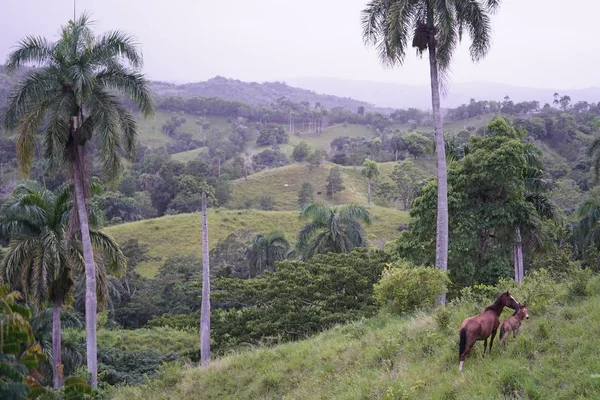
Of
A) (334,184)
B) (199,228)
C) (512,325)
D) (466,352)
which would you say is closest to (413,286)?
(512,325)

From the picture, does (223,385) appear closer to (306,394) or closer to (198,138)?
(306,394)

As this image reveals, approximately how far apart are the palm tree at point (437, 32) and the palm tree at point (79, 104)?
7010 millimetres

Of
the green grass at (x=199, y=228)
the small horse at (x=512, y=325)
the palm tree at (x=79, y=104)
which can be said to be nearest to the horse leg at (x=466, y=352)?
the small horse at (x=512, y=325)

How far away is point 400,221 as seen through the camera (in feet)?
196

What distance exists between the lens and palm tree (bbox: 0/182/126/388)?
→ 49.7 ft

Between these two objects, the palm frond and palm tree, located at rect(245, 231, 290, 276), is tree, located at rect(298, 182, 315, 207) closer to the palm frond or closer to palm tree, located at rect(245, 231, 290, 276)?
palm tree, located at rect(245, 231, 290, 276)

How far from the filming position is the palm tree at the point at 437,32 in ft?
49.3

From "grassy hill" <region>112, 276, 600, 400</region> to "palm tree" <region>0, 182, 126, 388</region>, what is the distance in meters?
3.77

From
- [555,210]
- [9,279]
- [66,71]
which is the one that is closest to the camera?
[66,71]

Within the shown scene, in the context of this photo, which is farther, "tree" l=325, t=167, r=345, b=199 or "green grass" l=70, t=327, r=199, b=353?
"tree" l=325, t=167, r=345, b=199

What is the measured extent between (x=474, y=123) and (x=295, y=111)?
53.8 metres

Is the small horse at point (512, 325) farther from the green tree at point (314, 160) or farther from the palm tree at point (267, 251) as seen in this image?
the green tree at point (314, 160)

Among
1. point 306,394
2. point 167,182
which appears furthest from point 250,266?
point 167,182

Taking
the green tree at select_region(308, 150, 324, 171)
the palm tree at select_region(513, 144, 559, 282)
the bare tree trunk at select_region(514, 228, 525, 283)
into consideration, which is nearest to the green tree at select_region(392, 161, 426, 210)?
the green tree at select_region(308, 150, 324, 171)
